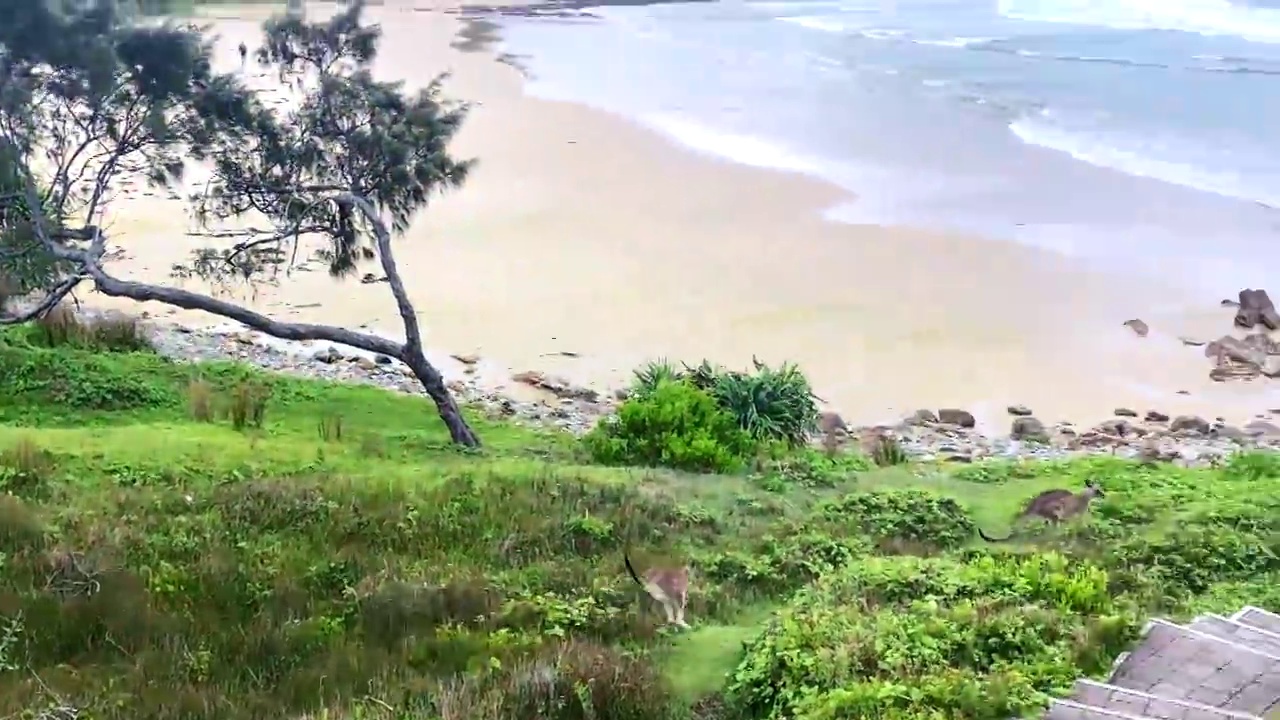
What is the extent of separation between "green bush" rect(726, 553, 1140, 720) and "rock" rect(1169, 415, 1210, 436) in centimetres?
853

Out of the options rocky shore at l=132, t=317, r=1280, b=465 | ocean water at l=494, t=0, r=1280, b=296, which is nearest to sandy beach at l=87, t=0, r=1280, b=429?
rocky shore at l=132, t=317, r=1280, b=465

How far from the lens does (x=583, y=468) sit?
10.6 metres

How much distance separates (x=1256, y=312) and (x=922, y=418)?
5.33m

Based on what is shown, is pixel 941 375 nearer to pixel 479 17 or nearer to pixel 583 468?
pixel 583 468

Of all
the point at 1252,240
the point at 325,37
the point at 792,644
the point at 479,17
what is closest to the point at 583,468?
the point at 792,644

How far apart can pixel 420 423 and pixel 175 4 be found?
12.3 m

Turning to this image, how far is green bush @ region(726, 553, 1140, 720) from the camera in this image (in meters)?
4.78

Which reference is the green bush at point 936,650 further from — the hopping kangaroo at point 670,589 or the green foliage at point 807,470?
the green foliage at point 807,470

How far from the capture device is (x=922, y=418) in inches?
576

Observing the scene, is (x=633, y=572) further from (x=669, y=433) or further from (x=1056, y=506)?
(x=669, y=433)

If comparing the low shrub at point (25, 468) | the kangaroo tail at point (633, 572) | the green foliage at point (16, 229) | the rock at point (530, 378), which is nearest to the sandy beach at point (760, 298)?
the rock at point (530, 378)

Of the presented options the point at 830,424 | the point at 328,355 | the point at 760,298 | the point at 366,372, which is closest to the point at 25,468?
the point at 366,372

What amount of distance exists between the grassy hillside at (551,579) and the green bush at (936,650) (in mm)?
14

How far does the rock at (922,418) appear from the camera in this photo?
→ 1457 centimetres
